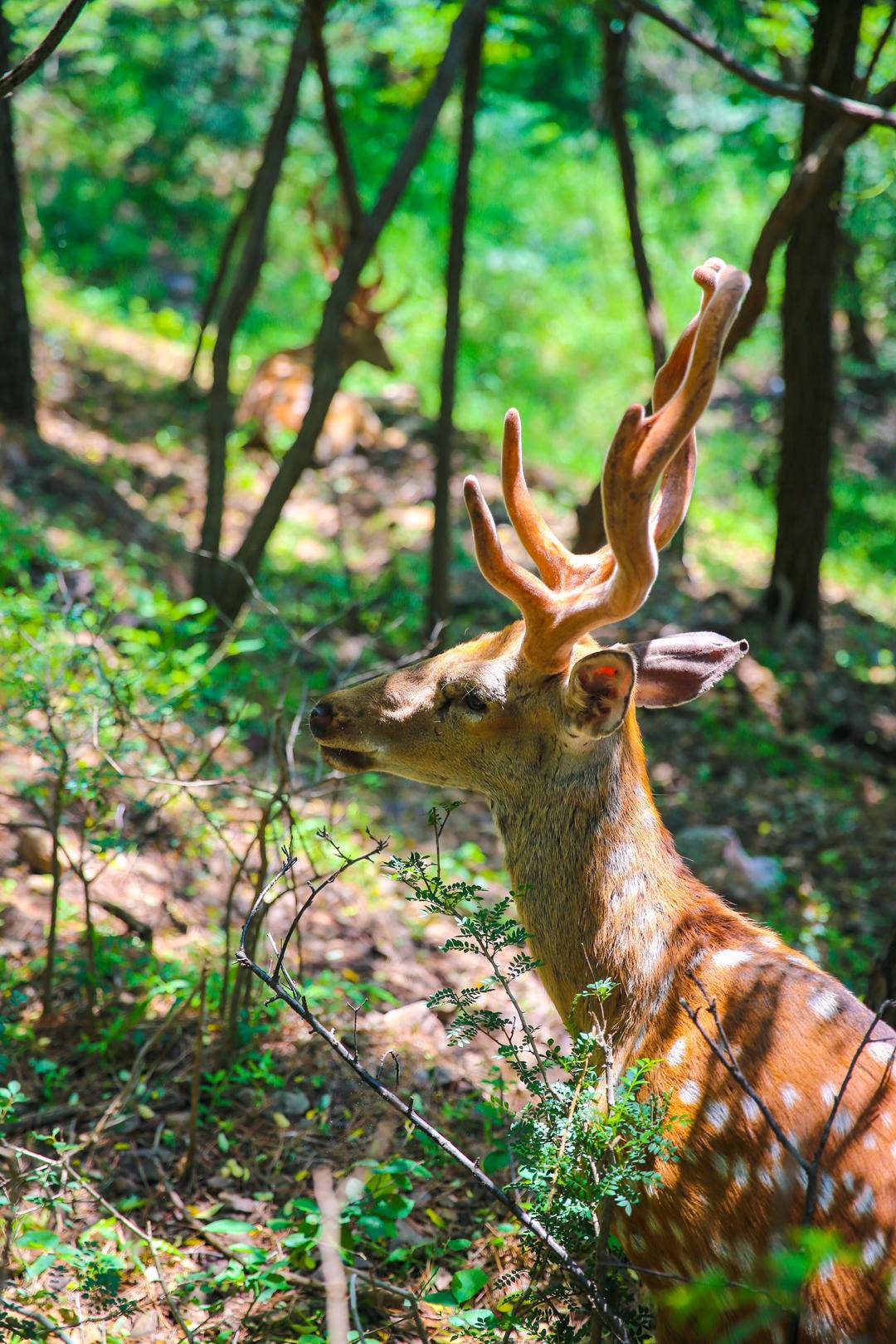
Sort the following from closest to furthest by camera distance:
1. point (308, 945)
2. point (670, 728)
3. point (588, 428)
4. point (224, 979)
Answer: point (224, 979) < point (308, 945) < point (670, 728) < point (588, 428)

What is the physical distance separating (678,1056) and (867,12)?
26.4 feet

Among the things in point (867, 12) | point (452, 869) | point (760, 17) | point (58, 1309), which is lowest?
point (58, 1309)

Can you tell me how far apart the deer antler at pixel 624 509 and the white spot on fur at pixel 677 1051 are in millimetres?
1000

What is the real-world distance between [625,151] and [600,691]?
6119 mm

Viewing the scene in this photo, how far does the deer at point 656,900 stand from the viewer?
94.4 inches

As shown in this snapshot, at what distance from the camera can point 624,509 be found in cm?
264

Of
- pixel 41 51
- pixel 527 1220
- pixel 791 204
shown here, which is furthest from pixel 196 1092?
pixel 791 204

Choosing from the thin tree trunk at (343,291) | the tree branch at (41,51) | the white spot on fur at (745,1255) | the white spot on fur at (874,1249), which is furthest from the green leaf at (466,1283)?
the thin tree trunk at (343,291)

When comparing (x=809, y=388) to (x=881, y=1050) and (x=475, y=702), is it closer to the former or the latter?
(x=475, y=702)

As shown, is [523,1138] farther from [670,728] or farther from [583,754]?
[670,728]

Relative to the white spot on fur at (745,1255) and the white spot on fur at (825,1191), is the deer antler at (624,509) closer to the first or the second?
the white spot on fur at (825,1191)

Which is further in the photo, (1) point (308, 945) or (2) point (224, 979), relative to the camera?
(1) point (308, 945)

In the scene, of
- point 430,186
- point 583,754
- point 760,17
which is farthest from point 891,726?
point 430,186

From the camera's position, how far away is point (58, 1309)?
Answer: 2775mm
